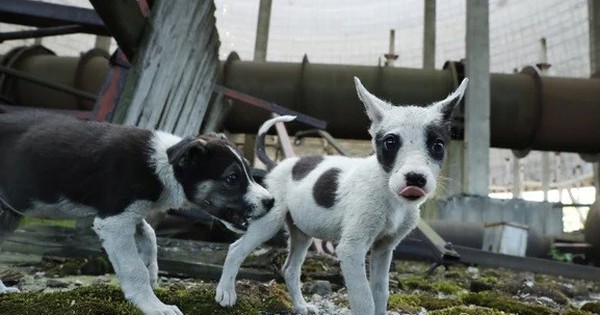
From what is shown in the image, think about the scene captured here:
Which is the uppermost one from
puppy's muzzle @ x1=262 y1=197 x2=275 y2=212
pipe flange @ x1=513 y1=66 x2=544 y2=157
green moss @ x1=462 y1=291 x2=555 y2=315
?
pipe flange @ x1=513 y1=66 x2=544 y2=157

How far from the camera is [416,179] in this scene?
1843mm

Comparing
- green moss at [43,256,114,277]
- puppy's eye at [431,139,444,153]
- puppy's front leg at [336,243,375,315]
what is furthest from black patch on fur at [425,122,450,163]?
green moss at [43,256,114,277]

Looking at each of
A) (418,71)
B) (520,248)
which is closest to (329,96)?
(418,71)

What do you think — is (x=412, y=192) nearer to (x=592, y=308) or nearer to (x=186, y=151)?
(x=186, y=151)

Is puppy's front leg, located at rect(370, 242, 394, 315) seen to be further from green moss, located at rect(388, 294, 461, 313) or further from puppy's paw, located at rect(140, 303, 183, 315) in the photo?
puppy's paw, located at rect(140, 303, 183, 315)

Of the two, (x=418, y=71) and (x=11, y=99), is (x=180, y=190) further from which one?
(x=11, y=99)

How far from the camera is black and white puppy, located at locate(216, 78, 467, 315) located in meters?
1.99

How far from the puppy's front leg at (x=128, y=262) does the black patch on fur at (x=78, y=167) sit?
0.05 metres

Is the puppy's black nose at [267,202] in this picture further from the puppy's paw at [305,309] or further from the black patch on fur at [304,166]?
the puppy's paw at [305,309]

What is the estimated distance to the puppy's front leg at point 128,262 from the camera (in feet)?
6.17

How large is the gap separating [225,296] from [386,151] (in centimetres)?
98

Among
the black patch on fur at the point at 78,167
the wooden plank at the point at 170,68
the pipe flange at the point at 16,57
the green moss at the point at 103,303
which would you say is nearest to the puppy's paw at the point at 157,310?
the green moss at the point at 103,303

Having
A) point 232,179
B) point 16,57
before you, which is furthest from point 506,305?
point 16,57

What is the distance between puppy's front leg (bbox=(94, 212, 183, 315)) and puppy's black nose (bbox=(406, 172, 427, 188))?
3.31ft
